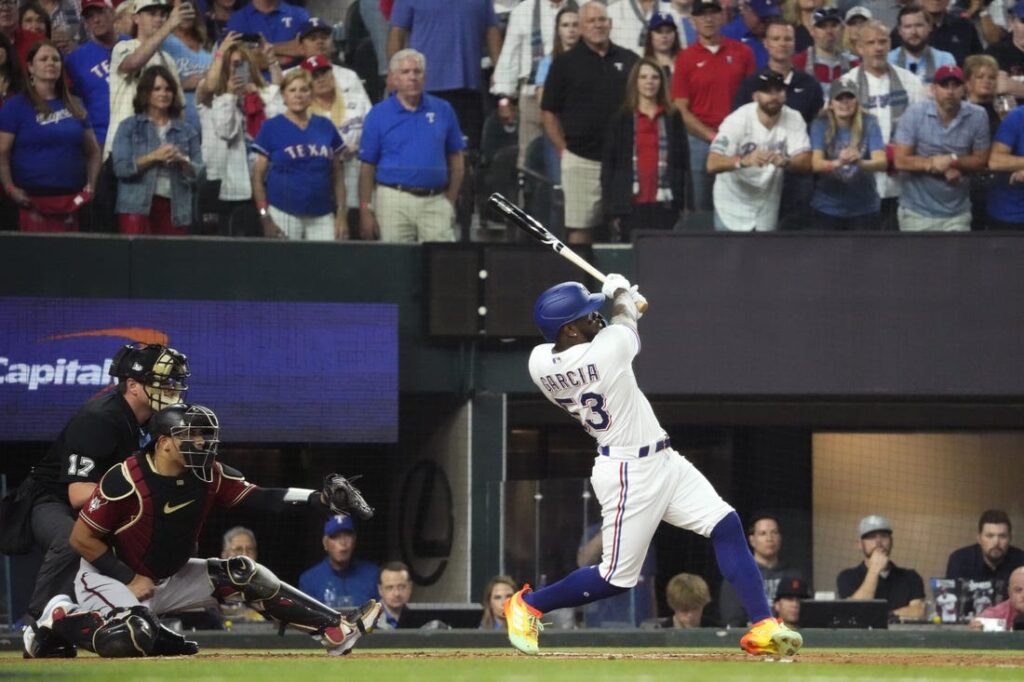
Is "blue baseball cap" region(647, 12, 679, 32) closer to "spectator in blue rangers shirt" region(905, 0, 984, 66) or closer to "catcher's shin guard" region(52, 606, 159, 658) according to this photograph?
"spectator in blue rangers shirt" region(905, 0, 984, 66)

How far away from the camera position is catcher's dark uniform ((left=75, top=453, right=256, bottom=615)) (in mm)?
7336

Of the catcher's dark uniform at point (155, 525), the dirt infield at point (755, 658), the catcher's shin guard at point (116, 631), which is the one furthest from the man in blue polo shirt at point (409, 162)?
the catcher's shin guard at point (116, 631)

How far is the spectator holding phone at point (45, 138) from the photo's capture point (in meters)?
11.7

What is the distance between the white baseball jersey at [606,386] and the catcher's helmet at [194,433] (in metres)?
1.59

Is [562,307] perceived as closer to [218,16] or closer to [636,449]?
[636,449]

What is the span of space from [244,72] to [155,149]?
0.95 meters

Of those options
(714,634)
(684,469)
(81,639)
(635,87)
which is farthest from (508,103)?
(81,639)

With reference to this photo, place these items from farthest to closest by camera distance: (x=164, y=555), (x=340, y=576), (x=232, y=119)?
(x=232, y=119) < (x=340, y=576) < (x=164, y=555)

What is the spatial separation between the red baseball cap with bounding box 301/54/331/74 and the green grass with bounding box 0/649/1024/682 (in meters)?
5.07

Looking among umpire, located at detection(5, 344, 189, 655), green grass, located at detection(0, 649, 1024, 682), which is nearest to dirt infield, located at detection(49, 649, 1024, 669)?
green grass, located at detection(0, 649, 1024, 682)

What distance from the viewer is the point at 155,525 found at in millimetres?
7418

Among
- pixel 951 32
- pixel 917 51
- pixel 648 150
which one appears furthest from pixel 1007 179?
pixel 648 150

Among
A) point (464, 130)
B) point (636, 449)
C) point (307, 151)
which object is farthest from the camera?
point (464, 130)

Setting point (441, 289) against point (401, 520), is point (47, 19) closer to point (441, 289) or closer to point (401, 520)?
point (441, 289)
